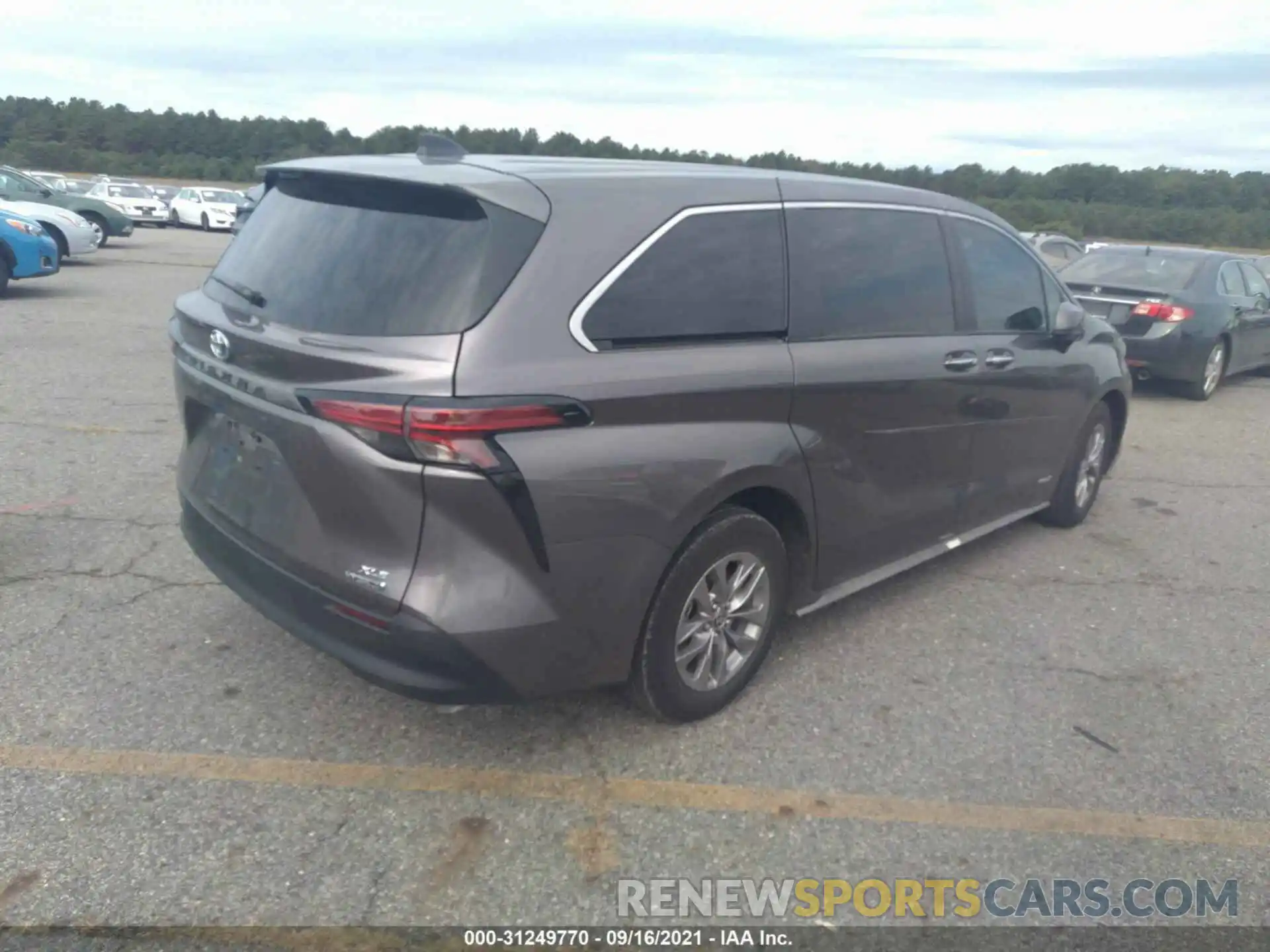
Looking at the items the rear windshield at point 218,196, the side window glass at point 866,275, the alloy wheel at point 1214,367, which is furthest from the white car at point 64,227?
the rear windshield at point 218,196

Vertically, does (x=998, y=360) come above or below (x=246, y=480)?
above

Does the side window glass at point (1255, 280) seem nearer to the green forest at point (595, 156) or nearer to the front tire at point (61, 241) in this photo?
the green forest at point (595, 156)

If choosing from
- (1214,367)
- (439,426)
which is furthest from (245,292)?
(1214,367)

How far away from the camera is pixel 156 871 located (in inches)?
111

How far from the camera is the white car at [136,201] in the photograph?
31448 millimetres

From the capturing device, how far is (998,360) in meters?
4.83

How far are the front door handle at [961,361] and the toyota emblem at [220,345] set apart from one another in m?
2.79

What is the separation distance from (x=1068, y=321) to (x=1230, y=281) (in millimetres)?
7273

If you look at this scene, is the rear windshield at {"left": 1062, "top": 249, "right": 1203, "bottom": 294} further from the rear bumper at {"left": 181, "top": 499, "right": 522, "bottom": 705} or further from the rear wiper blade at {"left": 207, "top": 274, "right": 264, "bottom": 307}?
the rear bumper at {"left": 181, "top": 499, "right": 522, "bottom": 705}

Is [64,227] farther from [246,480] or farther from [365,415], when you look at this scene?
[365,415]

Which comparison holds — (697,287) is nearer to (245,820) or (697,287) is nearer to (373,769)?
(373,769)

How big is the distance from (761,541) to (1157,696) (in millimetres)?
1775

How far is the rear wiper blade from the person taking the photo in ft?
11.2

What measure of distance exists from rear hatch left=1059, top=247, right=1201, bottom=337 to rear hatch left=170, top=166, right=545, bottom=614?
8.61 metres
